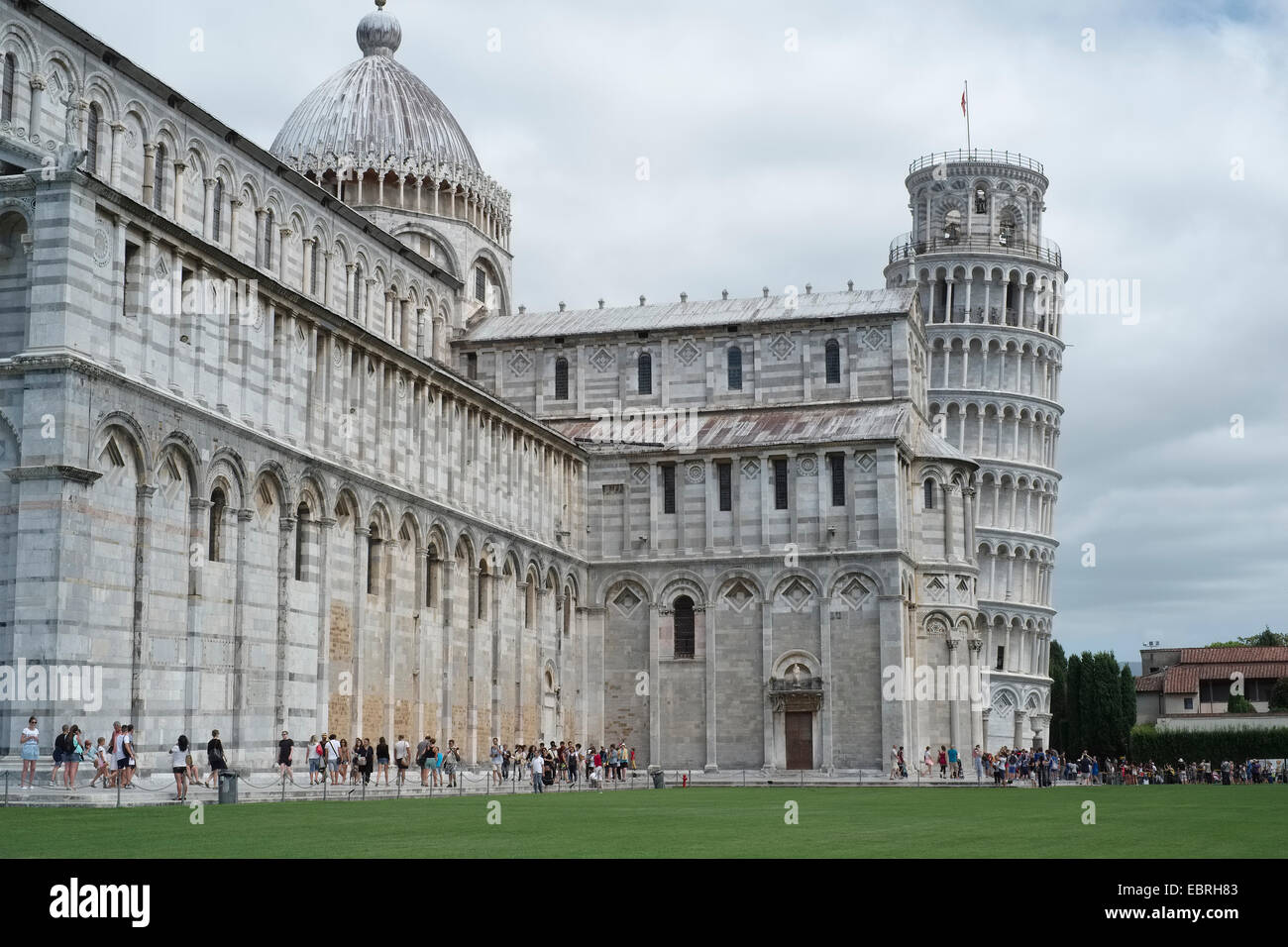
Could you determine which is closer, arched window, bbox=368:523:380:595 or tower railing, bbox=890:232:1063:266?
Answer: arched window, bbox=368:523:380:595

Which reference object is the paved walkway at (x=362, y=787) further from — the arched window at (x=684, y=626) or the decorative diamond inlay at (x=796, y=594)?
the decorative diamond inlay at (x=796, y=594)

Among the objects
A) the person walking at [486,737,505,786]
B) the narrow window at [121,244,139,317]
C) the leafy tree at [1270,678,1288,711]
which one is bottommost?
the person walking at [486,737,505,786]

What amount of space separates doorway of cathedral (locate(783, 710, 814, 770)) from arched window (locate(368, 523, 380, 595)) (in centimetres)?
2059

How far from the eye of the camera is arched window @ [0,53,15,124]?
3788 cm

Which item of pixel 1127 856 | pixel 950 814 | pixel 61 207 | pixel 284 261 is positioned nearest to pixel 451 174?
pixel 284 261

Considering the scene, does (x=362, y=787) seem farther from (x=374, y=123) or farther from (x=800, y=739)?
(x=374, y=123)

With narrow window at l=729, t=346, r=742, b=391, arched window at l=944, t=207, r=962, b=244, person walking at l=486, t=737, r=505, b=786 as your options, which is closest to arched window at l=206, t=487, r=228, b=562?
person walking at l=486, t=737, r=505, b=786

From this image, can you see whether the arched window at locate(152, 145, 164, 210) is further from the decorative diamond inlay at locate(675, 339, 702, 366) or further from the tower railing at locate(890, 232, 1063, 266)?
the tower railing at locate(890, 232, 1063, 266)

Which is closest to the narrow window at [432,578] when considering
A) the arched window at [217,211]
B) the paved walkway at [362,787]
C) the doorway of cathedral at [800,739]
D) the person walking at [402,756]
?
the person walking at [402,756]

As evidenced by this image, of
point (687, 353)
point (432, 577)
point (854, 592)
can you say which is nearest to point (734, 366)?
point (687, 353)

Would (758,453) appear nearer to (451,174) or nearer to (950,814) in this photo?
(451,174)

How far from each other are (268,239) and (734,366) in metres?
22.5

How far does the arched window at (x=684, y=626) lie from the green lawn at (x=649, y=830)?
30.0 meters

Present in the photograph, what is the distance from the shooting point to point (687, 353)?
6638 centimetres
